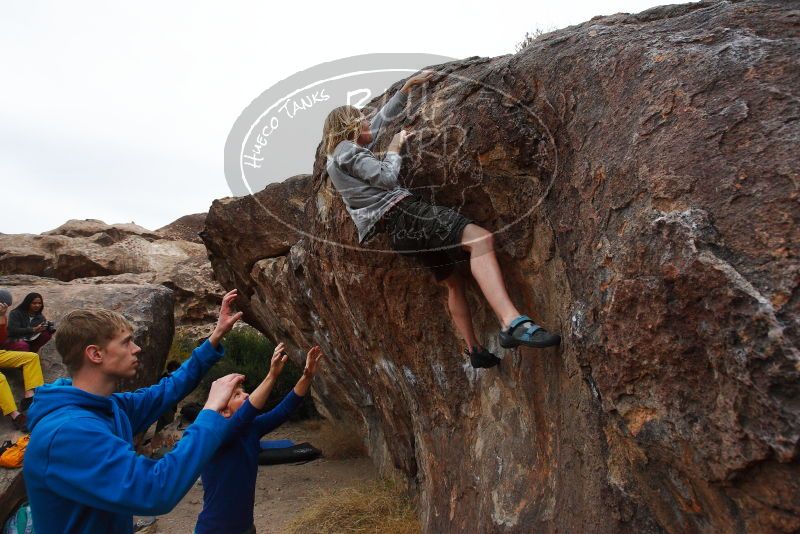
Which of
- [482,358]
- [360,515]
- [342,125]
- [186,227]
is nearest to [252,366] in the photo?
[360,515]

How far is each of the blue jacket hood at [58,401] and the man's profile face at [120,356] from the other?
0.45 ft

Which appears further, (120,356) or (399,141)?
(399,141)

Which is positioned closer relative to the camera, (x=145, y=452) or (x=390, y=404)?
(x=390, y=404)

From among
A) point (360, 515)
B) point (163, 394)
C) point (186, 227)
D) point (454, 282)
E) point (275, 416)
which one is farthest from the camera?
point (186, 227)

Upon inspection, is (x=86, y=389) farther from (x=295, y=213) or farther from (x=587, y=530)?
(x=295, y=213)

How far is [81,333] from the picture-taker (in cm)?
205

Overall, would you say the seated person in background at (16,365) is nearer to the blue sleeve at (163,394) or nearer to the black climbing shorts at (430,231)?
the blue sleeve at (163,394)

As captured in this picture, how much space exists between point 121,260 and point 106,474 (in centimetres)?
1501

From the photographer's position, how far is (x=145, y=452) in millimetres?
8016

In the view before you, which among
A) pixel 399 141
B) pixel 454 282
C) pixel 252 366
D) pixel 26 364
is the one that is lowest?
pixel 252 366

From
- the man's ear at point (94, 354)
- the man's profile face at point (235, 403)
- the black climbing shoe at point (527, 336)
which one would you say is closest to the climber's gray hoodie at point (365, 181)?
the black climbing shoe at point (527, 336)

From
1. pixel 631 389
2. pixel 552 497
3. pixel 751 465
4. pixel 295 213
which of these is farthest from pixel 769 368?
pixel 295 213

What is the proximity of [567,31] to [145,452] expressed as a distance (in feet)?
24.9

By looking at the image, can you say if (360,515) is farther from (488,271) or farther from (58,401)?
(58,401)
